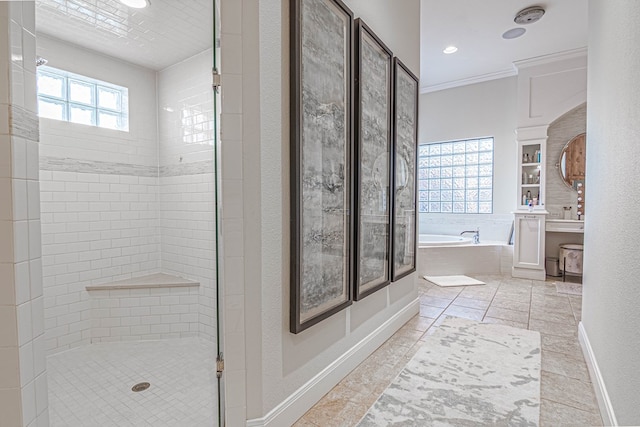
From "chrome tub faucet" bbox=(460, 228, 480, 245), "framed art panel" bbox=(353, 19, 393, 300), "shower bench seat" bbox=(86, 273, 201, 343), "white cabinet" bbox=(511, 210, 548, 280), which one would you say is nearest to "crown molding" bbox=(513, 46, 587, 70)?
"white cabinet" bbox=(511, 210, 548, 280)

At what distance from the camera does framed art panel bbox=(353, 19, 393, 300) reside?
6.52 ft

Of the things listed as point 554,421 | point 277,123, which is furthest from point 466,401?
point 277,123

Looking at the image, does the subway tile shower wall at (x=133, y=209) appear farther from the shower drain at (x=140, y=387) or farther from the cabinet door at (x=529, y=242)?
the cabinet door at (x=529, y=242)

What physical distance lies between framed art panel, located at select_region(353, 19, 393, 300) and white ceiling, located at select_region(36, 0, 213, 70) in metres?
1.13

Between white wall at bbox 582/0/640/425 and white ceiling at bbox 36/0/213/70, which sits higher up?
white ceiling at bbox 36/0/213/70

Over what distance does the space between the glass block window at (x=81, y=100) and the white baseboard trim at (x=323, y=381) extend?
9.43 ft

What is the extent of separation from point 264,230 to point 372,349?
1.41 m

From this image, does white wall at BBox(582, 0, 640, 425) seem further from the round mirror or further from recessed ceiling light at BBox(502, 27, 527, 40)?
the round mirror

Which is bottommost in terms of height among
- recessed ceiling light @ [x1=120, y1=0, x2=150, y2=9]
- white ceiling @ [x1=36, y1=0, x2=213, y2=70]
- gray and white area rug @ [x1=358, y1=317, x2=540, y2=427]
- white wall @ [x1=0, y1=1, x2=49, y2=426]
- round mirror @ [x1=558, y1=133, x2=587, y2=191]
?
gray and white area rug @ [x1=358, y1=317, x2=540, y2=427]

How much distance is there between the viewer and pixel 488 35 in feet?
12.5

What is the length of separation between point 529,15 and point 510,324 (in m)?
3.16

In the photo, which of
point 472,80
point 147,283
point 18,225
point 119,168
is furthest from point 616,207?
point 472,80

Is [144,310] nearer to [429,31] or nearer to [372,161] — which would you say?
[372,161]

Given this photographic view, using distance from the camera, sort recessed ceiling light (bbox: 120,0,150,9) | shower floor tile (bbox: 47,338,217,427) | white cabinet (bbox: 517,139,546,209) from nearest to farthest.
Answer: shower floor tile (bbox: 47,338,217,427)
recessed ceiling light (bbox: 120,0,150,9)
white cabinet (bbox: 517,139,546,209)
